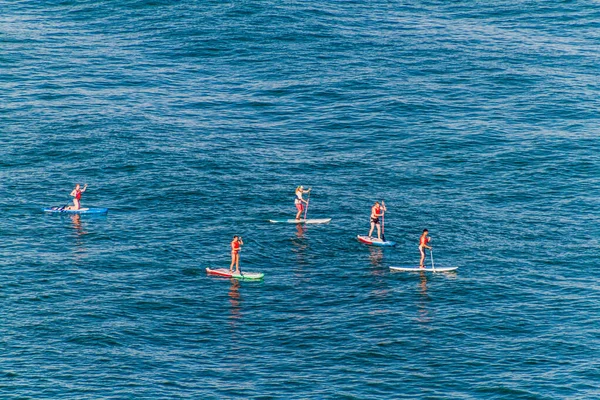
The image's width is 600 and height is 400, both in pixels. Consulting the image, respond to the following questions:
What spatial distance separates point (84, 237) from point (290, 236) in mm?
17428

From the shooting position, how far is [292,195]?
9075 cm

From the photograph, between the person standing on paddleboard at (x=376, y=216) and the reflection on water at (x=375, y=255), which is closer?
the reflection on water at (x=375, y=255)

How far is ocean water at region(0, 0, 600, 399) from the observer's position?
6081cm

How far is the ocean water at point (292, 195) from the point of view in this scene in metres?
60.8

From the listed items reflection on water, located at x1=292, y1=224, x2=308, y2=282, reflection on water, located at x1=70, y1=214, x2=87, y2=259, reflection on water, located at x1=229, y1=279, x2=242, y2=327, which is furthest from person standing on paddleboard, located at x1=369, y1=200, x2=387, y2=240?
reflection on water, located at x1=70, y1=214, x2=87, y2=259


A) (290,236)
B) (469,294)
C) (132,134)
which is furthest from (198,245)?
(132,134)

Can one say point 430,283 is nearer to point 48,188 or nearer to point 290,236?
point 290,236

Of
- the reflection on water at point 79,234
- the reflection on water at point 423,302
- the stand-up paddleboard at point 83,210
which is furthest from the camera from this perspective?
the stand-up paddleboard at point 83,210

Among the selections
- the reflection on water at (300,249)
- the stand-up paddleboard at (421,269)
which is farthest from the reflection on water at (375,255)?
the reflection on water at (300,249)

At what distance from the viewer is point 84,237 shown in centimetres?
8075

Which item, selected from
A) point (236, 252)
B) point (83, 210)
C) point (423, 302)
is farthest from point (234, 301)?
point (83, 210)

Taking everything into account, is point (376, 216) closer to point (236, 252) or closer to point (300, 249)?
point (300, 249)

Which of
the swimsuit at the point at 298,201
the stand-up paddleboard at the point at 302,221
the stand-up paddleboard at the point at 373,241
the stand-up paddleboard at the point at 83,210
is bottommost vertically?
the stand-up paddleboard at the point at 373,241

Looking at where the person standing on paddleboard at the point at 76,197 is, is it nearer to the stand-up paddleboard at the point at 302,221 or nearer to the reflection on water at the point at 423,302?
the stand-up paddleboard at the point at 302,221
